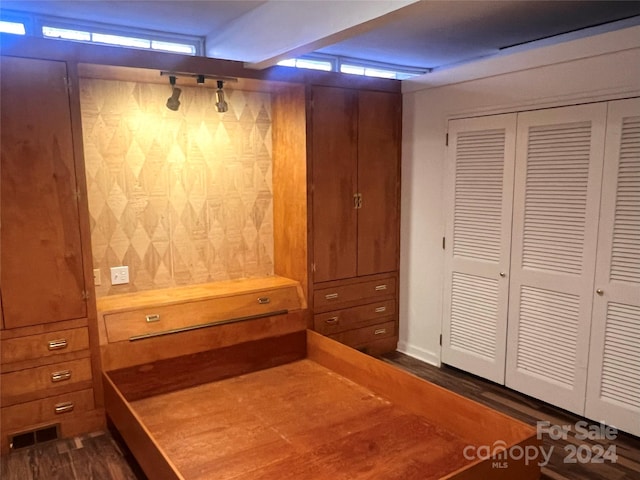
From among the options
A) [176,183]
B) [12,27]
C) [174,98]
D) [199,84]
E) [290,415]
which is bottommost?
[290,415]

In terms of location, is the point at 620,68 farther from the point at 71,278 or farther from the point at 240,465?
the point at 71,278

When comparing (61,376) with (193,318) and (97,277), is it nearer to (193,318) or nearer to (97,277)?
(97,277)

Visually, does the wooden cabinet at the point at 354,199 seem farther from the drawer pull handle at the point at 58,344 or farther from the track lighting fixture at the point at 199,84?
the drawer pull handle at the point at 58,344

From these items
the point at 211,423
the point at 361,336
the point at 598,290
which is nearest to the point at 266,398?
the point at 211,423

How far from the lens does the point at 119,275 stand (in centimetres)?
333

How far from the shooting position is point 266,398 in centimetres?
302

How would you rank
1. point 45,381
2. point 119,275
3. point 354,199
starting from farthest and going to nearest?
point 354,199 → point 119,275 → point 45,381

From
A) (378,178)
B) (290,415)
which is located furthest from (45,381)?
(378,178)

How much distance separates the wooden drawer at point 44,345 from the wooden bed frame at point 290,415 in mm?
164

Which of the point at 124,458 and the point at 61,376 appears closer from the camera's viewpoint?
the point at 124,458

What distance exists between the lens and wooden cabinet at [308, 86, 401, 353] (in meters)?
3.66

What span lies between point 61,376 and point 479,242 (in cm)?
286

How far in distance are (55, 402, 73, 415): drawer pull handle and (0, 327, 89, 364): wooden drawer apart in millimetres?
306

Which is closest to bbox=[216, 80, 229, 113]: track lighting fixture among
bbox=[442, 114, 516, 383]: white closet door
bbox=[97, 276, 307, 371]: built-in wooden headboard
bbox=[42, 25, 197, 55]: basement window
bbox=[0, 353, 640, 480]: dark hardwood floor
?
bbox=[42, 25, 197, 55]: basement window
